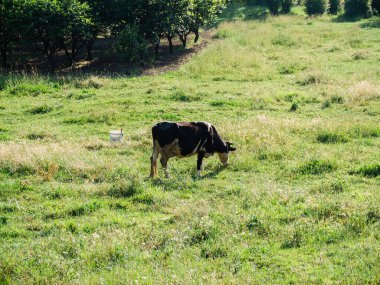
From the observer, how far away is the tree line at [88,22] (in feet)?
92.8

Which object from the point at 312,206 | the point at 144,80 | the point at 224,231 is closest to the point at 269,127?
the point at 312,206

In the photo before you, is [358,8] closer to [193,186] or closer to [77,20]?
[77,20]

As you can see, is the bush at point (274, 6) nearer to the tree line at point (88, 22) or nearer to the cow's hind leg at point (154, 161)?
the tree line at point (88, 22)

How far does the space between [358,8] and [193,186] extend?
47.6m

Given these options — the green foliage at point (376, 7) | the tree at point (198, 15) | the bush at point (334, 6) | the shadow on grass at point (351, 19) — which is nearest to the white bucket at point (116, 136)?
the tree at point (198, 15)

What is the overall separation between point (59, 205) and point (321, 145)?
845cm

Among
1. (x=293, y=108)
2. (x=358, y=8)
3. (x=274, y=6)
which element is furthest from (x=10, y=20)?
(x=358, y=8)

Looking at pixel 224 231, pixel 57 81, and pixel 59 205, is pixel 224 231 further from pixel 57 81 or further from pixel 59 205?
pixel 57 81

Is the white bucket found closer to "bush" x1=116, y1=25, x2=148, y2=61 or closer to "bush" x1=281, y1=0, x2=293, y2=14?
"bush" x1=116, y1=25, x2=148, y2=61

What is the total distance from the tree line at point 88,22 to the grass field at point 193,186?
4819 mm

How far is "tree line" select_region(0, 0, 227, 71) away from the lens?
28.3 m

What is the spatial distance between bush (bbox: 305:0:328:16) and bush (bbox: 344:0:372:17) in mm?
4006

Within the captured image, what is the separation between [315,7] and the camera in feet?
186

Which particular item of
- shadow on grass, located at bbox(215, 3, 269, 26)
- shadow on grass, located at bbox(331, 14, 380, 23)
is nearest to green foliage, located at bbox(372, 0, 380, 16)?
shadow on grass, located at bbox(331, 14, 380, 23)
